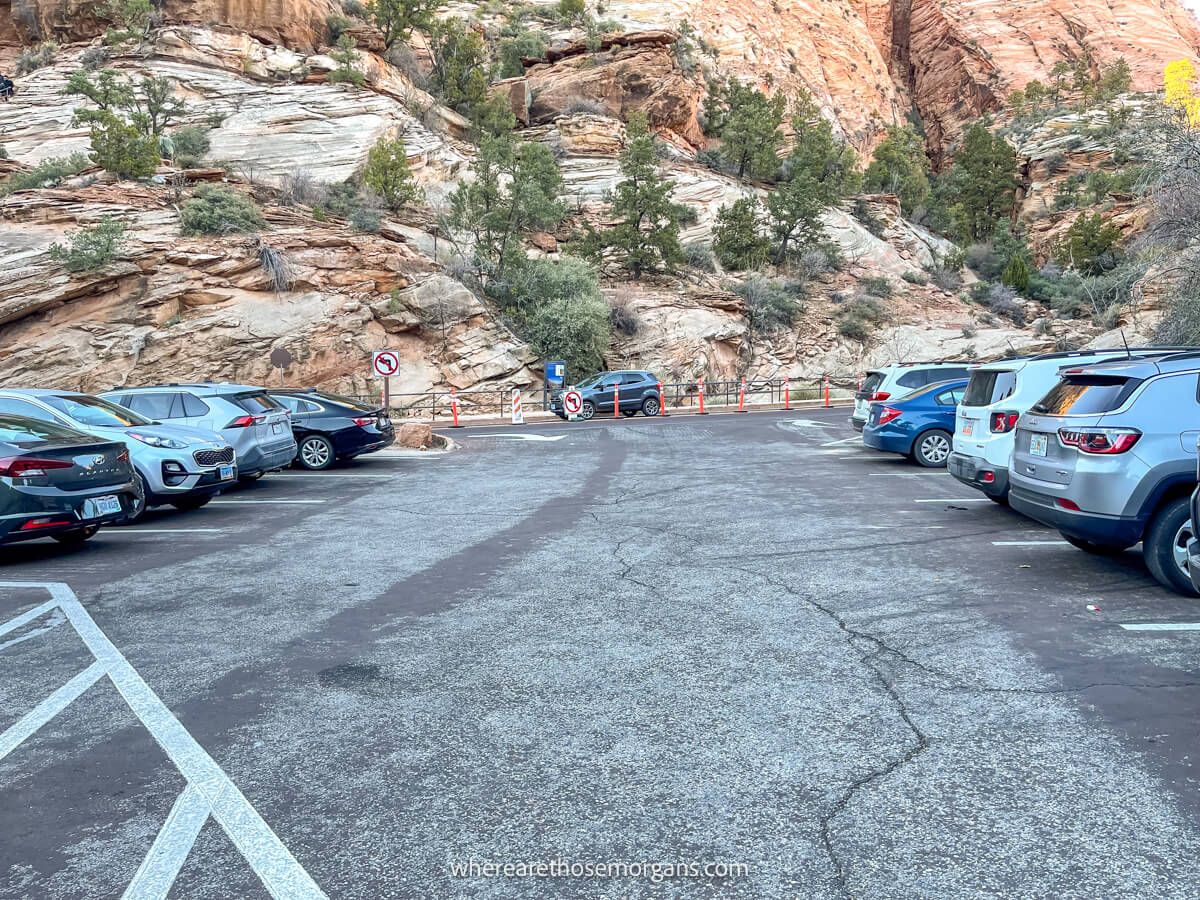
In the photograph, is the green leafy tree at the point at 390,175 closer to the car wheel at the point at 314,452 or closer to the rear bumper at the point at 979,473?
the car wheel at the point at 314,452

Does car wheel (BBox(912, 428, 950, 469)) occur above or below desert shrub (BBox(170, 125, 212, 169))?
below

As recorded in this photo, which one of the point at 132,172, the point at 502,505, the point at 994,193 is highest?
the point at 994,193

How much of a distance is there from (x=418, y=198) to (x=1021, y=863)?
41245mm

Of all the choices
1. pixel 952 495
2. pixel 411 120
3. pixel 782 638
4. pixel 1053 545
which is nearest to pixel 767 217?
pixel 411 120

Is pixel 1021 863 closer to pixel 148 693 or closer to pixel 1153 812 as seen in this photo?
pixel 1153 812

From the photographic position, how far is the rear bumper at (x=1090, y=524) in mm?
6594

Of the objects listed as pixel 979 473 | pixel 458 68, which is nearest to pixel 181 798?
pixel 979 473

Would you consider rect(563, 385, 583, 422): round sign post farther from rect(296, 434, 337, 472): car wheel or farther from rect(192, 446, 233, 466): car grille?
rect(192, 446, 233, 466): car grille

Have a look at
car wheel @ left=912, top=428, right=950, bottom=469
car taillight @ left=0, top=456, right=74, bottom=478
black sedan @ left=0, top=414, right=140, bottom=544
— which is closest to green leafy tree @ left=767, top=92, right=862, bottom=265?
car wheel @ left=912, top=428, right=950, bottom=469

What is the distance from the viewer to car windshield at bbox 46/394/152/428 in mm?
10977

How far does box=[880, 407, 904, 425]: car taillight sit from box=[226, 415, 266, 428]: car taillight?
1064cm

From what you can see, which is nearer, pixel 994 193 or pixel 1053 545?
pixel 1053 545

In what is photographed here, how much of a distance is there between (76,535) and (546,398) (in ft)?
80.3

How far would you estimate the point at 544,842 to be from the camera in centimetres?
324
